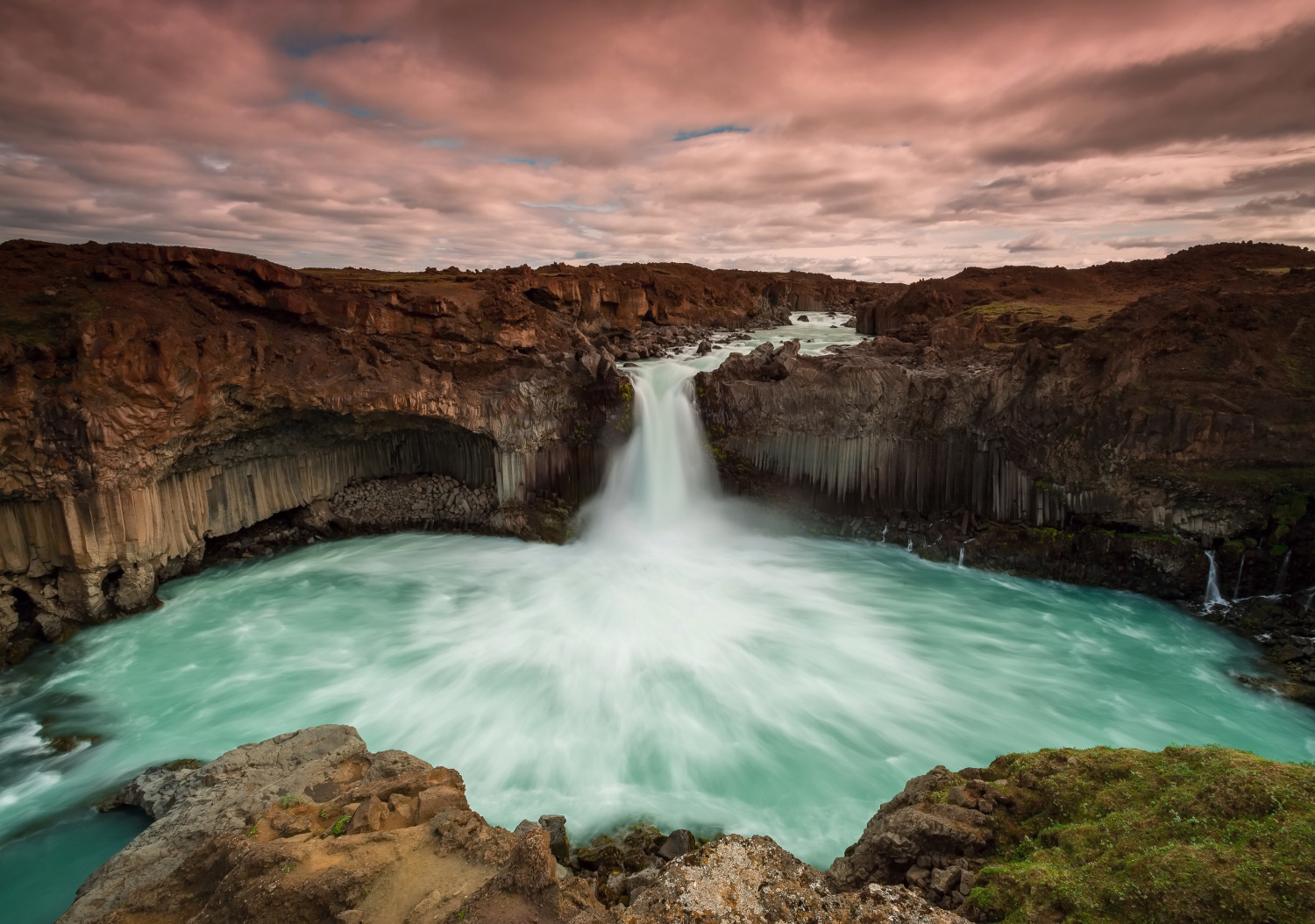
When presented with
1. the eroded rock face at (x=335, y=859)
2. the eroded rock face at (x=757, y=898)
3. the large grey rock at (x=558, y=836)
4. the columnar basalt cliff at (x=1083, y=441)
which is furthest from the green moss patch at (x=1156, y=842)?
the columnar basalt cliff at (x=1083, y=441)

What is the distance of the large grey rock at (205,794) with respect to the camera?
557 centimetres

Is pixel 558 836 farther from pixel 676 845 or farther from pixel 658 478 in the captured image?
pixel 658 478

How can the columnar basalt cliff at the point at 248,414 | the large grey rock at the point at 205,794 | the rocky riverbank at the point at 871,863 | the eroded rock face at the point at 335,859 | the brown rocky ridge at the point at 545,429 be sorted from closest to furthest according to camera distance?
the rocky riverbank at the point at 871,863 < the eroded rock face at the point at 335,859 < the large grey rock at the point at 205,794 < the columnar basalt cliff at the point at 248,414 < the brown rocky ridge at the point at 545,429

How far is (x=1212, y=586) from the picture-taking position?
13531 millimetres

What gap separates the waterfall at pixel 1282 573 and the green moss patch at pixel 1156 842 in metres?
11.6

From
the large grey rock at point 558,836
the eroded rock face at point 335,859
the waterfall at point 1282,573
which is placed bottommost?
the large grey rock at point 558,836

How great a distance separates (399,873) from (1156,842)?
552cm

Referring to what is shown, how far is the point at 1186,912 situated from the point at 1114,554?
13.8m

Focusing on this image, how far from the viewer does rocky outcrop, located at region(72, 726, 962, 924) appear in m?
4.26

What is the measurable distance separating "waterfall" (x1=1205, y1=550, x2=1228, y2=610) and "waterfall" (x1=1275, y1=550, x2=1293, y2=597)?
2.99 feet

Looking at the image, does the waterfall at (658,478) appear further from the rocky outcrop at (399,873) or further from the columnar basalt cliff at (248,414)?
the rocky outcrop at (399,873)

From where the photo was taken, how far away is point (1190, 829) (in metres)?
4.07

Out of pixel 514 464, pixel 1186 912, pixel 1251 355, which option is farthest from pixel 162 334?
pixel 1251 355

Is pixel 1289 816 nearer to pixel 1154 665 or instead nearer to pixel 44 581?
pixel 1154 665
